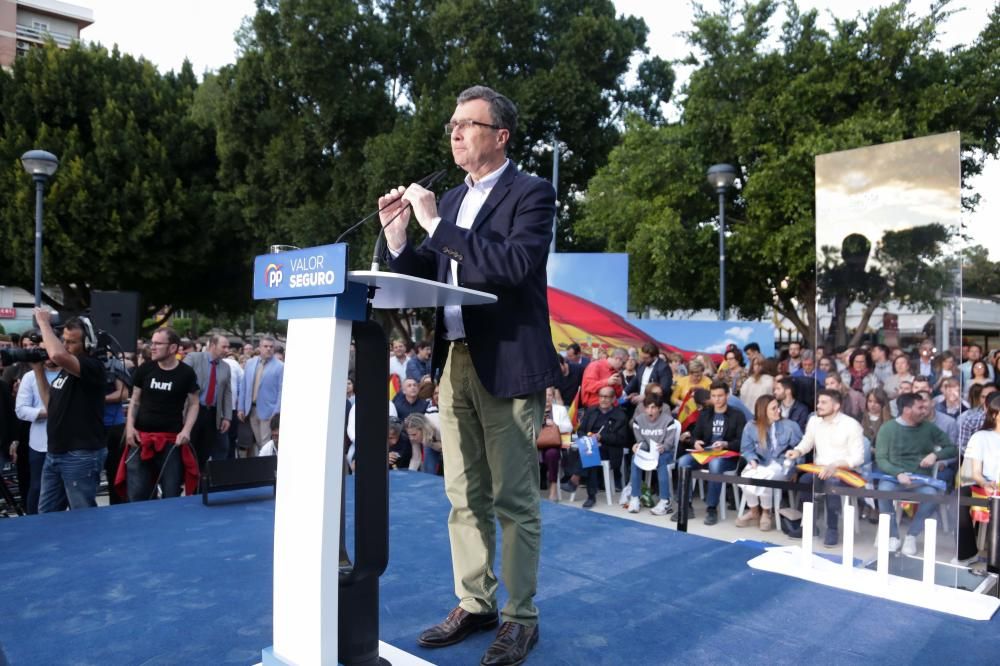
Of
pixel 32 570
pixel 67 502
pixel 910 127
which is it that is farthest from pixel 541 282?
pixel 910 127

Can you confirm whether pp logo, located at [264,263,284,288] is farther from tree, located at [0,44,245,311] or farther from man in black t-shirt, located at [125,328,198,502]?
tree, located at [0,44,245,311]

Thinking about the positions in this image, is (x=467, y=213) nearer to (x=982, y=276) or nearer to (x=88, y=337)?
(x=88, y=337)

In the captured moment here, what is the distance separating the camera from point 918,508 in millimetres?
3811

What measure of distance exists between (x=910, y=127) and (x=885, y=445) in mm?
10808

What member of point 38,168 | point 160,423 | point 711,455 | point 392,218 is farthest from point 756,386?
point 38,168

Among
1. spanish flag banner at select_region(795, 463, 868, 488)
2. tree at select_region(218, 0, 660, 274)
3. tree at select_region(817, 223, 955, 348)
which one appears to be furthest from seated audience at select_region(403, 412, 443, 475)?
tree at select_region(218, 0, 660, 274)

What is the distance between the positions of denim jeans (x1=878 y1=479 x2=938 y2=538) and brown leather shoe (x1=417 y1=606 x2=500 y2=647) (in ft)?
7.79

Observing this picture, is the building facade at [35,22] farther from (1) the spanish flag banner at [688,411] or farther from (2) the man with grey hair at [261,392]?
(1) the spanish flag banner at [688,411]

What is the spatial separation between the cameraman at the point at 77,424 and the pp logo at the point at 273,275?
129 inches

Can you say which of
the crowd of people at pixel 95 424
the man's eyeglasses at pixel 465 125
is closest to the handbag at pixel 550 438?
the crowd of people at pixel 95 424

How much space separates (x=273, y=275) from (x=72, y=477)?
3692 millimetres

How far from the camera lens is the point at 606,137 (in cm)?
1666

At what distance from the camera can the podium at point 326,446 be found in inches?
69.7

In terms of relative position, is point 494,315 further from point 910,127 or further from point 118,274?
point 118,274
